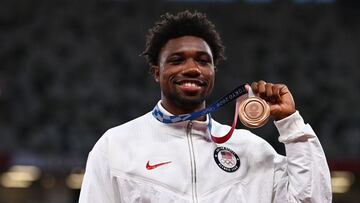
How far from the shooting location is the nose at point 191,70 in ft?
7.97

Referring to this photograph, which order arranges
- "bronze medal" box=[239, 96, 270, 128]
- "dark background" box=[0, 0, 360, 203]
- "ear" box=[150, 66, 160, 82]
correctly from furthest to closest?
"dark background" box=[0, 0, 360, 203]
"ear" box=[150, 66, 160, 82]
"bronze medal" box=[239, 96, 270, 128]

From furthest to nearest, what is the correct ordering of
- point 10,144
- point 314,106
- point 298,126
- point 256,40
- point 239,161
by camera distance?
point 256,40, point 314,106, point 10,144, point 239,161, point 298,126

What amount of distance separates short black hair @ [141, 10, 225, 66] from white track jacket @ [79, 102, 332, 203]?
0.28m

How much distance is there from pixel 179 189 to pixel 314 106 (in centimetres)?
1108

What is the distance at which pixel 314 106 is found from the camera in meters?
13.2

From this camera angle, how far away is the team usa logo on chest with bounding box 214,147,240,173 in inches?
96.4

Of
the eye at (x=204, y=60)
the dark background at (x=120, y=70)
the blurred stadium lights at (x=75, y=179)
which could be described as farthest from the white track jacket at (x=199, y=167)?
the blurred stadium lights at (x=75, y=179)

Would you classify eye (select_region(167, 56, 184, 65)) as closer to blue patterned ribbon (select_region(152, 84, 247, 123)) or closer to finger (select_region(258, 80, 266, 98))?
blue patterned ribbon (select_region(152, 84, 247, 123))

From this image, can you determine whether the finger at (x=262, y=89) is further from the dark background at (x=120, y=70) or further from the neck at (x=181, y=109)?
the dark background at (x=120, y=70)

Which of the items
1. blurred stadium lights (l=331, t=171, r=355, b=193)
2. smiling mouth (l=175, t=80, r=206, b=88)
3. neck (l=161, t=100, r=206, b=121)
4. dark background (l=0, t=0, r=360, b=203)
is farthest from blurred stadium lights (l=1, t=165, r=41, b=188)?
smiling mouth (l=175, t=80, r=206, b=88)

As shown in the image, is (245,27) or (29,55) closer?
(29,55)

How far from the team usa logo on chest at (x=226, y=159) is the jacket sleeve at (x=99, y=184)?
0.36m

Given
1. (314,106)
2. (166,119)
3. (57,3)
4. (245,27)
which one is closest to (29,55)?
(57,3)

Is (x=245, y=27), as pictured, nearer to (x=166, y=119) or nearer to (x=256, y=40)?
(x=256, y=40)
